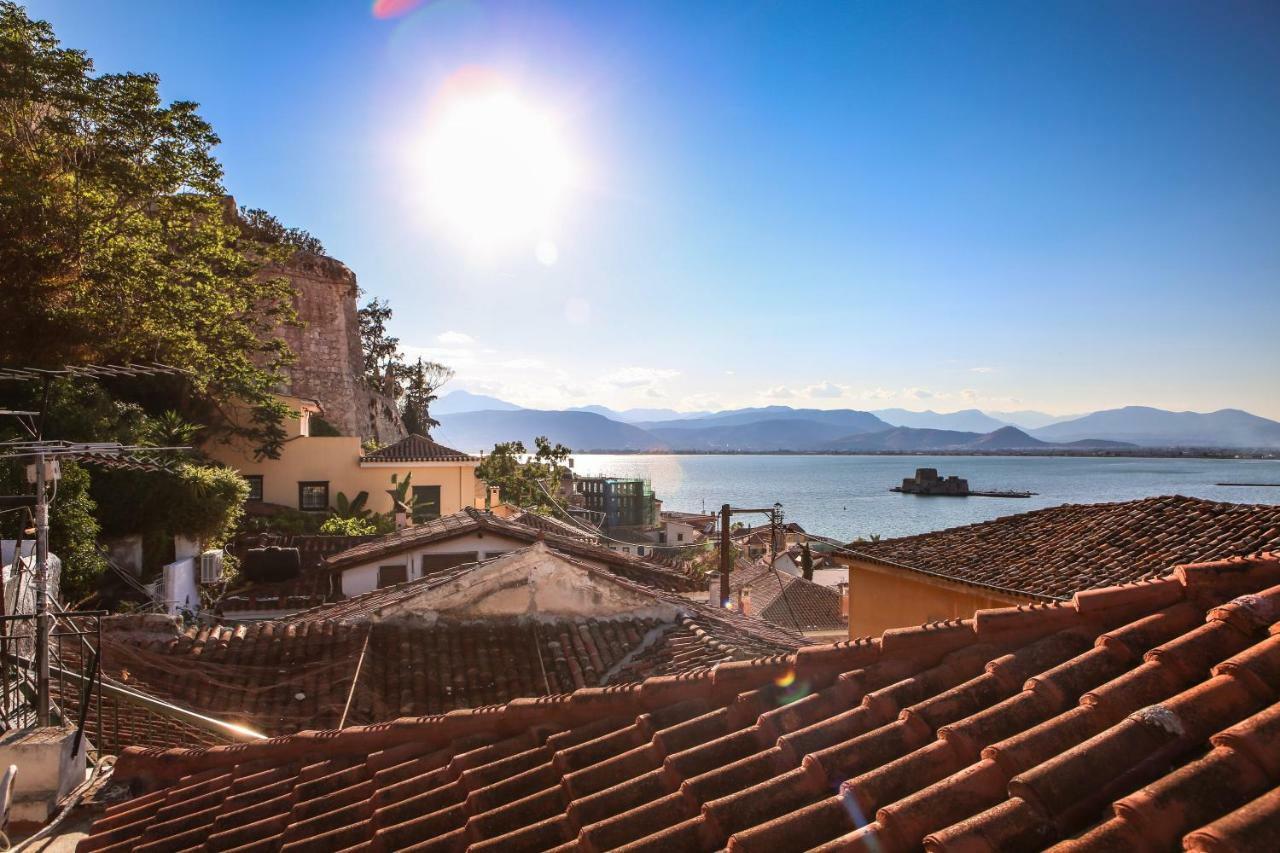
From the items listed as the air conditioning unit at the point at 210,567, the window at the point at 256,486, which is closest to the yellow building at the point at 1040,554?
the air conditioning unit at the point at 210,567

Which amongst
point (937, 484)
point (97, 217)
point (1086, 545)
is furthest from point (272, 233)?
point (937, 484)

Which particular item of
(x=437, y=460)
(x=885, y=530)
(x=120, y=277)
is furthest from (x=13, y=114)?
(x=885, y=530)

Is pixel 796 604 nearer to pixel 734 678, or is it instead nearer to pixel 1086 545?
pixel 1086 545

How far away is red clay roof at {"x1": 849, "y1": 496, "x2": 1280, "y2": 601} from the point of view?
1001 centimetres

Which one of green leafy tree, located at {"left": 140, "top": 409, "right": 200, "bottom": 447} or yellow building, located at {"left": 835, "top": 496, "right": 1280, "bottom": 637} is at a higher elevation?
green leafy tree, located at {"left": 140, "top": 409, "right": 200, "bottom": 447}

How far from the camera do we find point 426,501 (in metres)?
34.0

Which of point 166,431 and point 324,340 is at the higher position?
point 324,340

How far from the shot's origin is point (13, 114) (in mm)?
19109

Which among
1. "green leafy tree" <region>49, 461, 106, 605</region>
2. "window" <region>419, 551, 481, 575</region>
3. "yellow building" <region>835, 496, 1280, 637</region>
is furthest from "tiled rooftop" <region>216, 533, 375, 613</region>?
"yellow building" <region>835, 496, 1280, 637</region>

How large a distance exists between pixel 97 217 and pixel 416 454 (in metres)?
18.0

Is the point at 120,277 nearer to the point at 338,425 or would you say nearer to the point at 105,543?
the point at 105,543

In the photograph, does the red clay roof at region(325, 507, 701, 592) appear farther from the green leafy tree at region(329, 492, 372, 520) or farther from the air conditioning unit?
the green leafy tree at region(329, 492, 372, 520)

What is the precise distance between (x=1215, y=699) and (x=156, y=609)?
1952 centimetres

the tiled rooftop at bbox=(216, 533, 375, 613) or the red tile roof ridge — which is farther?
the tiled rooftop at bbox=(216, 533, 375, 613)
